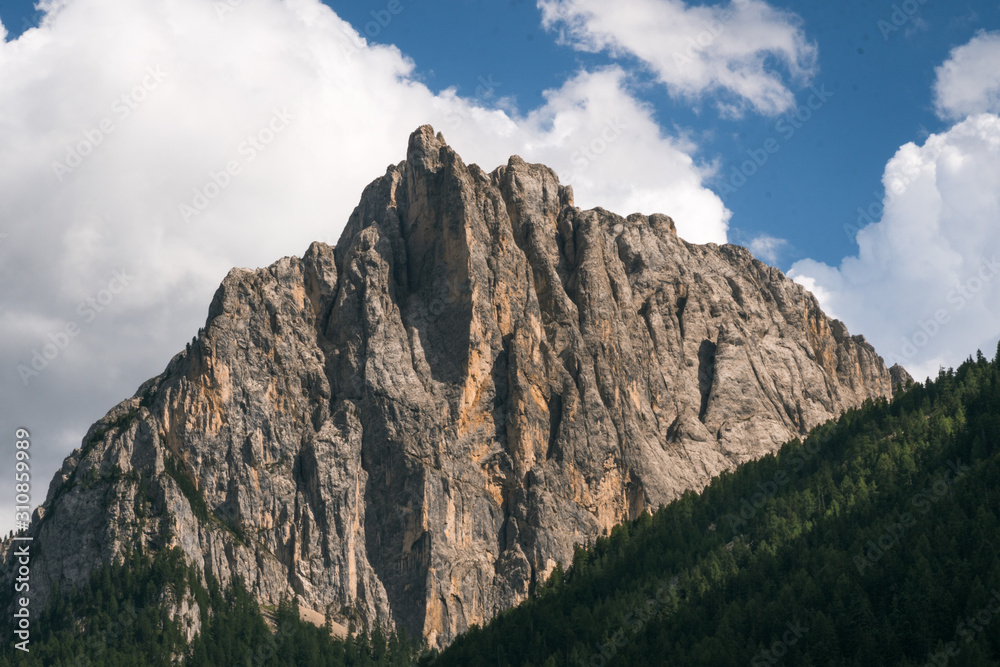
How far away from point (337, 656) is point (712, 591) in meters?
57.0

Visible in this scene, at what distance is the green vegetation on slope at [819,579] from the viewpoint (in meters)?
143

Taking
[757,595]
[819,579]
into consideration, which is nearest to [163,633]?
[757,595]

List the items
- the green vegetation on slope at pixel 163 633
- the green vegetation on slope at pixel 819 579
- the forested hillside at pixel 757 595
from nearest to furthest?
the green vegetation on slope at pixel 819 579, the forested hillside at pixel 757 595, the green vegetation on slope at pixel 163 633

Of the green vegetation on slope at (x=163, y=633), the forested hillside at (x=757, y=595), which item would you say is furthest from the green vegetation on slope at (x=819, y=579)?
the green vegetation on slope at (x=163, y=633)

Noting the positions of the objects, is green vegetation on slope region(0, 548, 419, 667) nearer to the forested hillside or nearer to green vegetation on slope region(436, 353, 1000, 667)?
the forested hillside

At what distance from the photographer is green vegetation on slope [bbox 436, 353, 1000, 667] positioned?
468ft

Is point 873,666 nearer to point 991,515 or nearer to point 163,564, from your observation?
point 991,515

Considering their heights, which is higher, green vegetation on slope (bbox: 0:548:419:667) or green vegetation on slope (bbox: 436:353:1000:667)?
green vegetation on slope (bbox: 0:548:419:667)

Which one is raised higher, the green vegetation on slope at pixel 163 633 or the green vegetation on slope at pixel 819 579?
the green vegetation on slope at pixel 163 633

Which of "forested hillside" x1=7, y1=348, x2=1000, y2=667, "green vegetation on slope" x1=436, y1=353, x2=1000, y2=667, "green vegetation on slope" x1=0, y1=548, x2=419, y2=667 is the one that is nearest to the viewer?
"green vegetation on slope" x1=436, y1=353, x2=1000, y2=667

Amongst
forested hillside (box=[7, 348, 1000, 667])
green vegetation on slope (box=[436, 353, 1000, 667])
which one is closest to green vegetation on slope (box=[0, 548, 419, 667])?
forested hillside (box=[7, 348, 1000, 667])

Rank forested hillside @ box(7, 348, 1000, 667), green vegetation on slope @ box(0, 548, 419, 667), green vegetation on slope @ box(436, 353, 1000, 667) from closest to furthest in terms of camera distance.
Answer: green vegetation on slope @ box(436, 353, 1000, 667) → forested hillside @ box(7, 348, 1000, 667) → green vegetation on slope @ box(0, 548, 419, 667)

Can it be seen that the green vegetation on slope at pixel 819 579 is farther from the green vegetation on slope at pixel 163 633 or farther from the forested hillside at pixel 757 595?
the green vegetation on slope at pixel 163 633

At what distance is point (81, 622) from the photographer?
190625 mm
